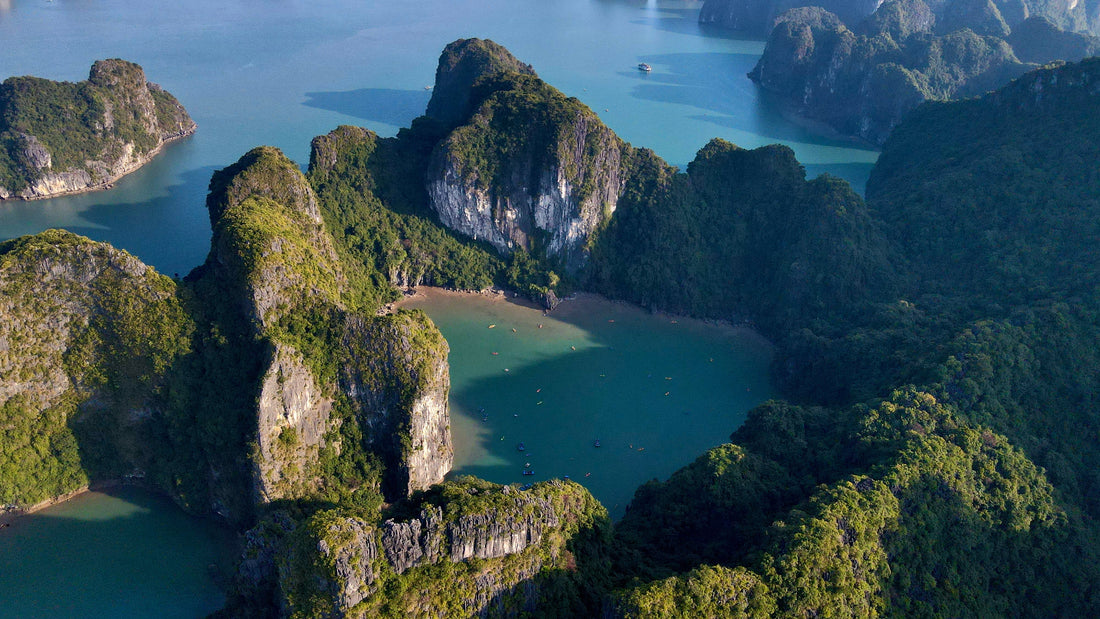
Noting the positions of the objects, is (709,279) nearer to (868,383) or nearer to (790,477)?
(868,383)

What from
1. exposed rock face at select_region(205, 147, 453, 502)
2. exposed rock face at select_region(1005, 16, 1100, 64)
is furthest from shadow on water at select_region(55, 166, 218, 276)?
exposed rock face at select_region(1005, 16, 1100, 64)

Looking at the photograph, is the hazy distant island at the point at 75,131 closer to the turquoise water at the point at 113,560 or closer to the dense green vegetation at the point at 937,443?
the turquoise water at the point at 113,560

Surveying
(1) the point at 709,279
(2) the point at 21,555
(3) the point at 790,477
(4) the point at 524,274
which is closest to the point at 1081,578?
(3) the point at 790,477

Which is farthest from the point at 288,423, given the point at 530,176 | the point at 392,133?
the point at 392,133

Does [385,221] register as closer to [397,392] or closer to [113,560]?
[397,392]

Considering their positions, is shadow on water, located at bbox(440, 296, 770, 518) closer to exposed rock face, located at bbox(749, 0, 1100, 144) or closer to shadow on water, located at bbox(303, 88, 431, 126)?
shadow on water, located at bbox(303, 88, 431, 126)

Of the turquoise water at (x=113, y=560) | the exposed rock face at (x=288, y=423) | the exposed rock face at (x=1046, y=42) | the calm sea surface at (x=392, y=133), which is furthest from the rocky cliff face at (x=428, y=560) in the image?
the exposed rock face at (x=1046, y=42)
